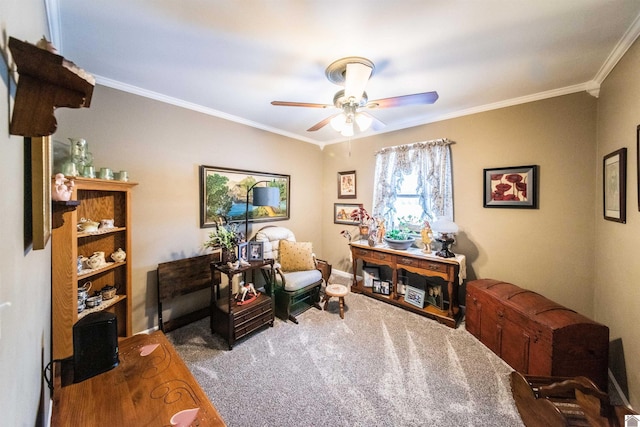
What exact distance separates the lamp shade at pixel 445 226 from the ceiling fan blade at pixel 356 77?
1892 mm

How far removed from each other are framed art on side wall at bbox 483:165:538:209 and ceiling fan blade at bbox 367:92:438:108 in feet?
5.38

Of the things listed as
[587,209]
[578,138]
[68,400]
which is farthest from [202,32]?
[587,209]

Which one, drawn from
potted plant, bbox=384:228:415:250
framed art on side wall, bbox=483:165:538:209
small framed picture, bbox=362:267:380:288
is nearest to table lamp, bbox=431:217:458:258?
potted plant, bbox=384:228:415:250

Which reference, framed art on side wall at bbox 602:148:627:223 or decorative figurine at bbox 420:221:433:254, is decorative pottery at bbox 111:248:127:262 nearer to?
decorative figurine at bbox 420:221:433:254

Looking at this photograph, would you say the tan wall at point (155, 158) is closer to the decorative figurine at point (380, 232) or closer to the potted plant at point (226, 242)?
the potted plant at point (226, 242)

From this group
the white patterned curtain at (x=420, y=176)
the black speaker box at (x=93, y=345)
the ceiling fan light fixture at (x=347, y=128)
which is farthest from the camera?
the white patterned curtain at (x=420, y=176)

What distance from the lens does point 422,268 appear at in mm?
2914

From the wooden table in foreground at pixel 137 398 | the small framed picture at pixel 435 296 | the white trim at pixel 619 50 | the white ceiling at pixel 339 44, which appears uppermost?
the white ceiling at pixel 339 44

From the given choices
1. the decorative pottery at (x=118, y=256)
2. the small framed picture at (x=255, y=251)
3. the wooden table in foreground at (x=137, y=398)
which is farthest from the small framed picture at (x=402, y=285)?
the decorative pottery at (x=118, y=256)

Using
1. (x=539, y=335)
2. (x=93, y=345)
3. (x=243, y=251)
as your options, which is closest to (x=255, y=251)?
(x=243, y=251)

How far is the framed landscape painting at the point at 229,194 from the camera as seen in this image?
2.93 meters

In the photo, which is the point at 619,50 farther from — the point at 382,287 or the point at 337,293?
the point at 337,293

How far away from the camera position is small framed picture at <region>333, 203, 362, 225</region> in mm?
4145

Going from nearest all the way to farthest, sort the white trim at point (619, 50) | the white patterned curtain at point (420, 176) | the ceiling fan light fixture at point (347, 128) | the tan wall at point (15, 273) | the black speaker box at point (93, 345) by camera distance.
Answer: the tan wall at point (15, 273)
the black speaker box at point (93, 345)
the white trim at point (619, 50)
the ceiling fan light fixture at point (347, 128)
the white patterned curtain at point (420, 176)
